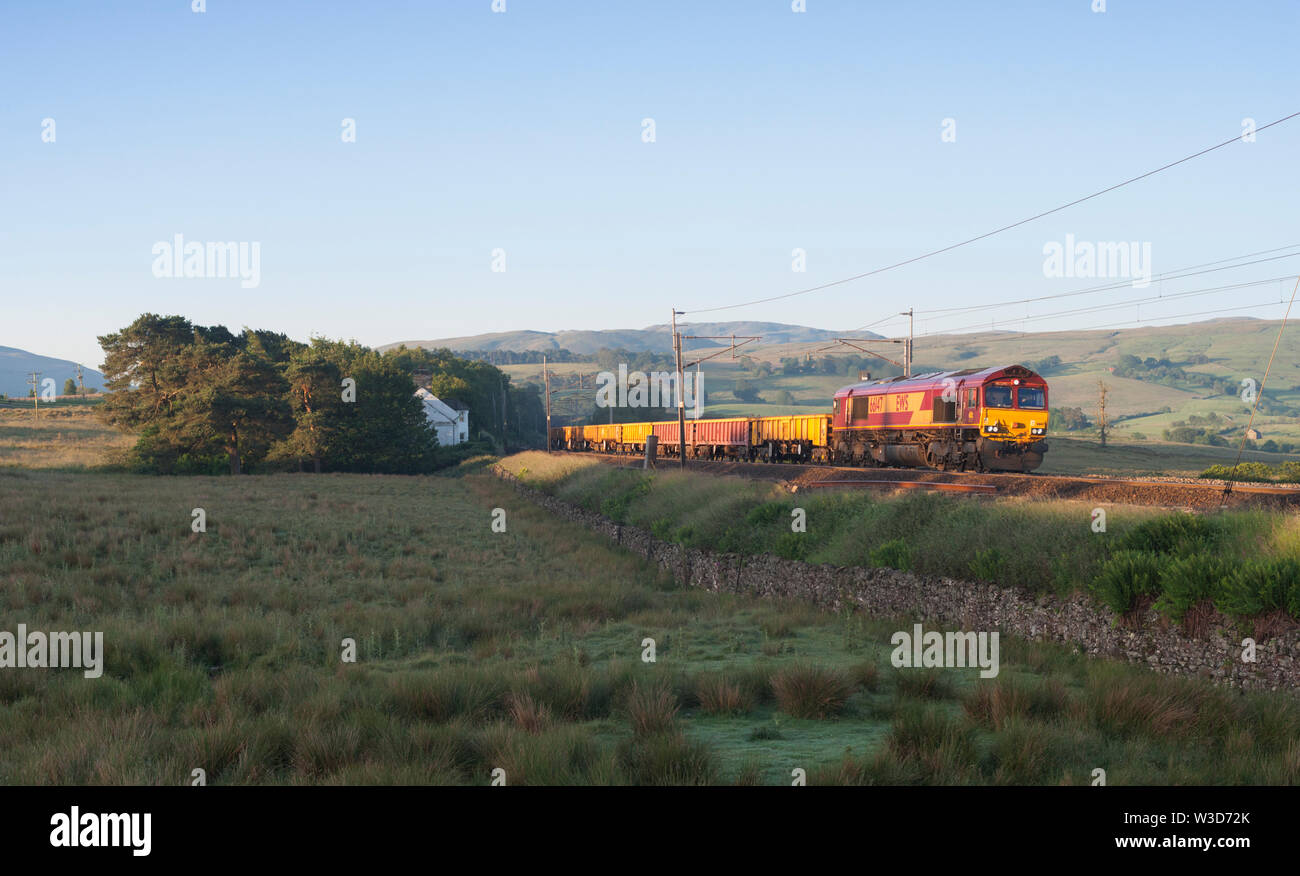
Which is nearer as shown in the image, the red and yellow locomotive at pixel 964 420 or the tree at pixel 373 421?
the red and yellow locomotive at pixel 964 420

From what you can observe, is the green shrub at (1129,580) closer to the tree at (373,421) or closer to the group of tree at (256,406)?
the group of tree at (256,406)

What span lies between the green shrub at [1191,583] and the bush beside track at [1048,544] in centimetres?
1

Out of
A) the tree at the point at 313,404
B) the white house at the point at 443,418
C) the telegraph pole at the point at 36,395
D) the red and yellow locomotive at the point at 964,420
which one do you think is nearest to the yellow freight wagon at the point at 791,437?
the red and yellow locomotive at the point at 964,420

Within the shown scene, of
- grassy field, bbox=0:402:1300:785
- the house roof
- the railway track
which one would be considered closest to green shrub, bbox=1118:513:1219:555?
grassy field, bbox=0:402:1300:785

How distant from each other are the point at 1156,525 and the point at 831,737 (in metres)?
6.30

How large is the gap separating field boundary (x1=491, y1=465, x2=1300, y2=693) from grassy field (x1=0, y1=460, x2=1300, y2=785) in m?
0.41

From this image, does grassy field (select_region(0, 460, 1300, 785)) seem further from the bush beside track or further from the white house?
the white house

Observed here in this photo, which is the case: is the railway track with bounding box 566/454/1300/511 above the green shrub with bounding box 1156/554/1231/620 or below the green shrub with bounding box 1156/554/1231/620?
above

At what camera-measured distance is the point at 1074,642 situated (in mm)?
10180

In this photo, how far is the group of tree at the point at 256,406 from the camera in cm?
6222

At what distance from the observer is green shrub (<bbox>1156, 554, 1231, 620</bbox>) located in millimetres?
8874

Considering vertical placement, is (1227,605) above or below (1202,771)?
above
